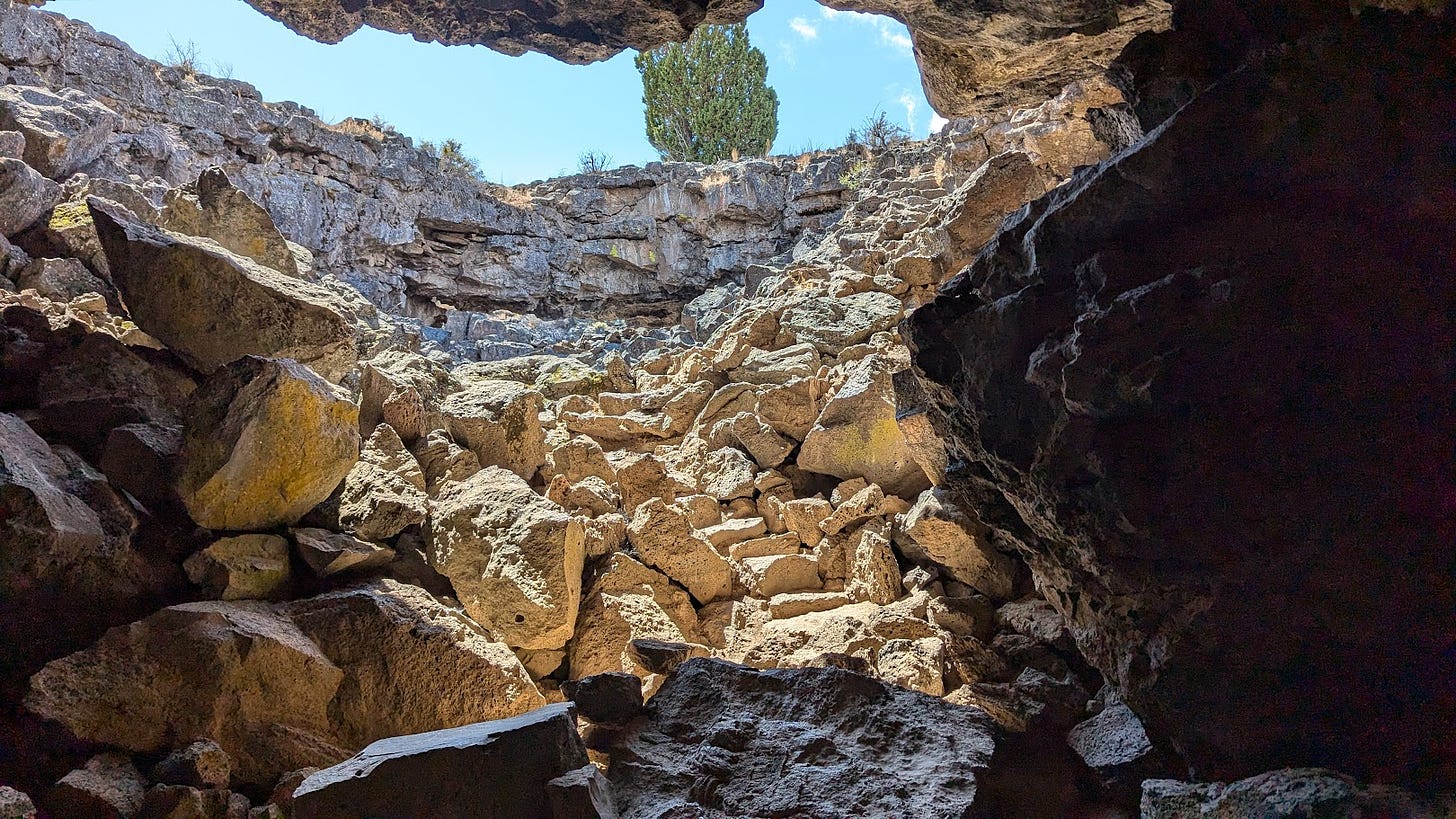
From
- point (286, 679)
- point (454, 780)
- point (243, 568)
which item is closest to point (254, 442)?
point (243, 568)

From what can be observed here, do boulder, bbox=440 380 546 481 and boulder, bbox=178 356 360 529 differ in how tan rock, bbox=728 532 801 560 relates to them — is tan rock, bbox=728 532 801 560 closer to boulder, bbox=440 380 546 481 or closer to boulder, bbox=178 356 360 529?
boulder, bbox=440 380 546 481

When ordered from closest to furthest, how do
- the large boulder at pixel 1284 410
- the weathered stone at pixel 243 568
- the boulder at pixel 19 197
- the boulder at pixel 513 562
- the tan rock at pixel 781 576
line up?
the large boulder at pixel 1284 410, the weathered stone at pixel 243 568, the boulder at pixel 513 562, the boulder at pixel 19 197, the tan rock at pixel 781 576

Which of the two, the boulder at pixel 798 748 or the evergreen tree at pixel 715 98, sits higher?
the evergreen tree at pixel 715 98

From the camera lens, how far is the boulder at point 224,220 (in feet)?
15.4

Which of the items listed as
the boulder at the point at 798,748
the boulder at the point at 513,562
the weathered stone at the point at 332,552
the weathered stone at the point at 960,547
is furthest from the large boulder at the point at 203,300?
the weathered stone at the point at 960,547

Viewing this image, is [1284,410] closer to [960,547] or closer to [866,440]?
[960,547]

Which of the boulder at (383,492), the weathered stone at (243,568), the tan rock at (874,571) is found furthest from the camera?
the tan rock at (874,571)

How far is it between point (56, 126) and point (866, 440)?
6.63 metres

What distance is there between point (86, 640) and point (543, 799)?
197 cm

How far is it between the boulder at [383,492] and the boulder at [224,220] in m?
1.41

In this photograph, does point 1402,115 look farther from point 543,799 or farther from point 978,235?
point 978,235

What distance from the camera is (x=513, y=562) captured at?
3.93 m

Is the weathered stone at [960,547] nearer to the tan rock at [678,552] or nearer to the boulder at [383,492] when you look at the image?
the tan rock at [678,552]

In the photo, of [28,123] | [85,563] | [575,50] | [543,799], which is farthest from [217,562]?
[28,123]
